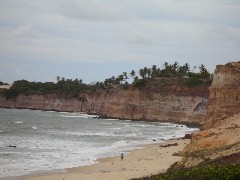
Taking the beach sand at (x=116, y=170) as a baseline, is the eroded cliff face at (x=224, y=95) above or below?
above

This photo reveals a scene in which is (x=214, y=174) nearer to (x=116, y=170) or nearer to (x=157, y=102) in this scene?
(x=116, y=170)

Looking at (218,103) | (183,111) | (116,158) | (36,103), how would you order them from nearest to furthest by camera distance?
(116,158)
(218,103)
(183,111)
(36,103)

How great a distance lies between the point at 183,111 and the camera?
314ft

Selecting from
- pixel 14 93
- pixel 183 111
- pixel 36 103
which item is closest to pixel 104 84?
pixel 36 103

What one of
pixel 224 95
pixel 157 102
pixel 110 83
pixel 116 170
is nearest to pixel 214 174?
pixel 116 170

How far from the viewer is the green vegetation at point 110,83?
104338mm

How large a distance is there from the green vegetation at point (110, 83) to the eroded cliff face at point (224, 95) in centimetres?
5683

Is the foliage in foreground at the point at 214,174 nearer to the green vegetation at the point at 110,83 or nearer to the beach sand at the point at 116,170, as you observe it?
the beach sand at the point at 116,170

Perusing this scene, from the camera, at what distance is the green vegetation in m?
104

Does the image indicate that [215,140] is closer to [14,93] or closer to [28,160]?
[28,160]

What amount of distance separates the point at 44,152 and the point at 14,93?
13493 cm

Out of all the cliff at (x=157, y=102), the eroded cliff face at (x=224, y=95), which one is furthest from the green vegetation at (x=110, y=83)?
the eroded cliff face at (x=224, y=95)

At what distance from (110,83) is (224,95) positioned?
107 m

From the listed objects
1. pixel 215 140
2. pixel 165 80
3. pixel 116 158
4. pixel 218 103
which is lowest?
pixel 116 158
